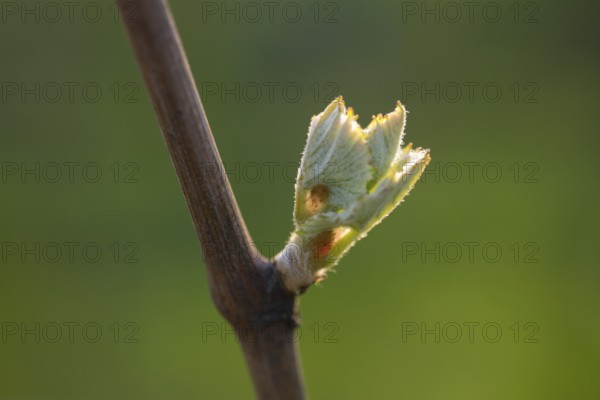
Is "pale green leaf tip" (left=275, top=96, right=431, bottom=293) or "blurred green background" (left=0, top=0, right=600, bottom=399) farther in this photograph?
"blurred green background" (left=0, top=0, right=600, bottom=399)

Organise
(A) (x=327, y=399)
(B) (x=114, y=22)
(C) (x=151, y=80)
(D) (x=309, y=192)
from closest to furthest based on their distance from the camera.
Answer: (C) (x=151, y=80) < (D) (x=309, y=192) < (A) (x=327, y=399) < (B) (x=114, y=22)

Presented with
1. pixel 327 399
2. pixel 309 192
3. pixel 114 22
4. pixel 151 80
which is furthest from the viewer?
pixel 114 22

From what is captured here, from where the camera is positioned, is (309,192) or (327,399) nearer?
(309,192)

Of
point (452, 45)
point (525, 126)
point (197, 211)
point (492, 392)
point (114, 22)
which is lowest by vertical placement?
point (492, 392)

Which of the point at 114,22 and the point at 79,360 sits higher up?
the point at 114,22

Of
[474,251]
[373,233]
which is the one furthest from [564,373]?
[373,233]

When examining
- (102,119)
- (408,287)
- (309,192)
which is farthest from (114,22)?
(309,192)

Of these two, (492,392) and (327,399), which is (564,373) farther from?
(327,399)

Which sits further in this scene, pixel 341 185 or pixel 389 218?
pixel 389 218

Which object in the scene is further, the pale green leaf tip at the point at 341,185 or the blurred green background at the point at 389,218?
the blurred green background at the point at 389,218
